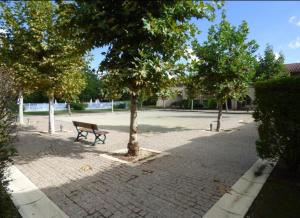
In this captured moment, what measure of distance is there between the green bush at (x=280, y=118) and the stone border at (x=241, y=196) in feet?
2.17

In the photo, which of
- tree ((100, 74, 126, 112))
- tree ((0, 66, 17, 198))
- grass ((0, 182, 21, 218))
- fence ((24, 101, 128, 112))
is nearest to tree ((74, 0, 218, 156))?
tree ((100, 74, 126, 112))

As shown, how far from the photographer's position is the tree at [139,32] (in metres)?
6.27

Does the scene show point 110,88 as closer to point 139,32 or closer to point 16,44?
point 139,32

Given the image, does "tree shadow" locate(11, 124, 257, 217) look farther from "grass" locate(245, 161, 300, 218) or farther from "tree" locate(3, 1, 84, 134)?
"tree" locate(3, 1, 84, 134)

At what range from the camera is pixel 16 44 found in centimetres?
1110

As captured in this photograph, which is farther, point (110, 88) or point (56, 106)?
point (56, 106)

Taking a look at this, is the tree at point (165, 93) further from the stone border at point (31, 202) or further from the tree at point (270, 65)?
the tree at point (270, 65)

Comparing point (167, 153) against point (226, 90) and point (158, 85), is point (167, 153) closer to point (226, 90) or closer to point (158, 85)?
point (158, 85)

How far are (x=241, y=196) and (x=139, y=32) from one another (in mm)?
4997

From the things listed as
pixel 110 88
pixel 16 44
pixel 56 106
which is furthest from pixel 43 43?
pixel 56 106

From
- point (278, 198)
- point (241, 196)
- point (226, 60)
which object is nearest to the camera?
point (278, 198)

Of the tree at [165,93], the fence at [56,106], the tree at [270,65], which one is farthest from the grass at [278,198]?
the fence at [56,106]

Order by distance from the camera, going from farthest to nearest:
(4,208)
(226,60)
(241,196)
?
(226,60), (241,196), (4,208)

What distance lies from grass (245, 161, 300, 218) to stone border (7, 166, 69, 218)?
11.8 ft
